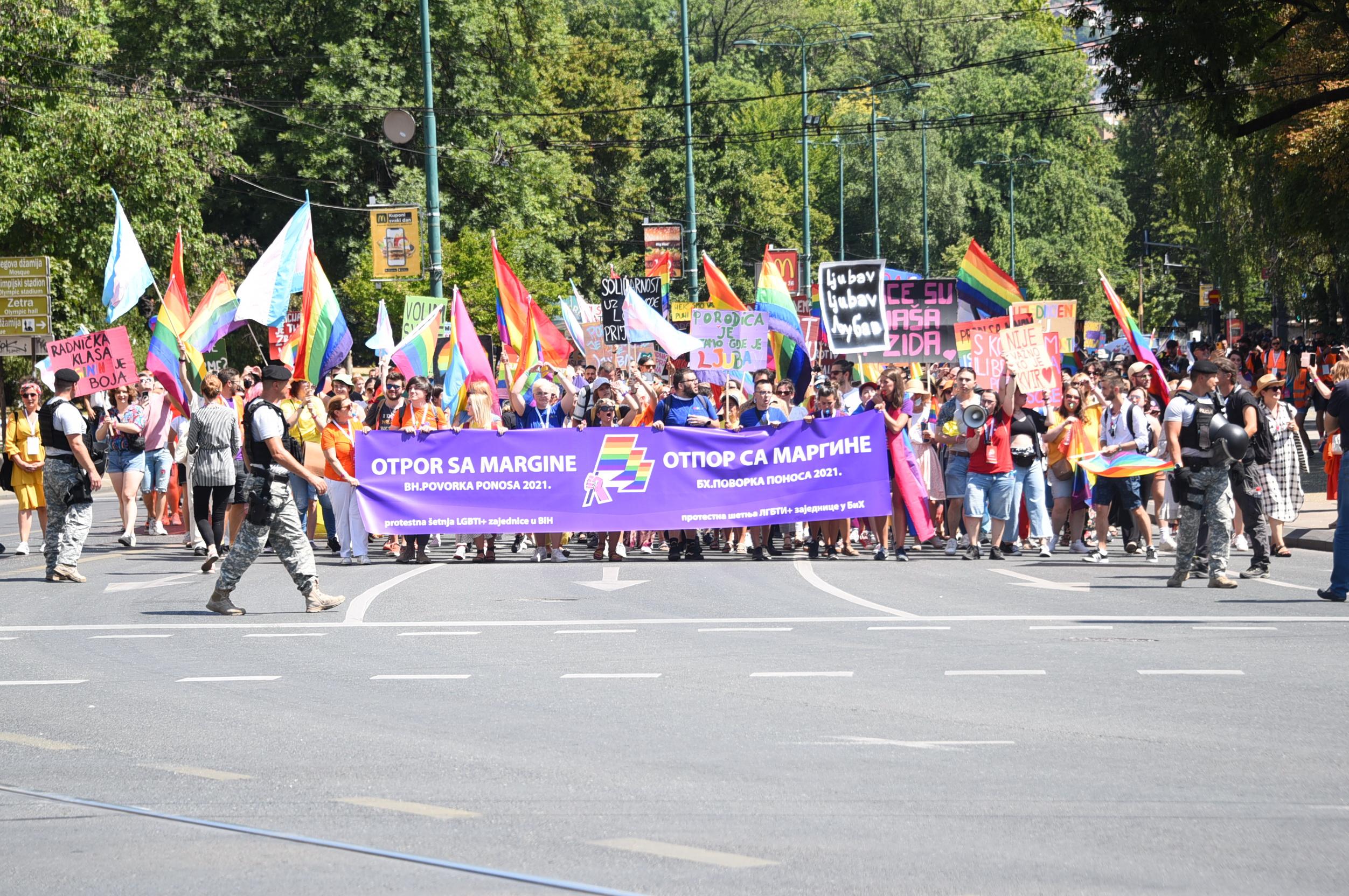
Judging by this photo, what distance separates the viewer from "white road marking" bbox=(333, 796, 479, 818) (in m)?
6.16

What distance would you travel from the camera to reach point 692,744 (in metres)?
7.41

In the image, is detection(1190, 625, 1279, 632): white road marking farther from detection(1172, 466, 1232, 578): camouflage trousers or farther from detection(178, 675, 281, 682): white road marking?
detection(178, 675, 281, 682): white road marking

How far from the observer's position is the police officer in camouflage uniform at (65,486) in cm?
1482

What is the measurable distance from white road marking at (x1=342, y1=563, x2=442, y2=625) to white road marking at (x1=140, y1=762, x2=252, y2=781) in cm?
465

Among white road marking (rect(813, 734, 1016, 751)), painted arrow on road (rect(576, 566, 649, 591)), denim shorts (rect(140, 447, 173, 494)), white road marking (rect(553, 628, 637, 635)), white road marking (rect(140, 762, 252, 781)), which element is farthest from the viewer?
denim shorts (rect(140, 447, 173, 494))

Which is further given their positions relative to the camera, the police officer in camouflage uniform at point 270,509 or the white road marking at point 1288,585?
the white road marking at point 1288,585

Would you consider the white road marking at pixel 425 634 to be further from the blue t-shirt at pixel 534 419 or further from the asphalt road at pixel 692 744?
the blue t-shirt at pixel 534 419

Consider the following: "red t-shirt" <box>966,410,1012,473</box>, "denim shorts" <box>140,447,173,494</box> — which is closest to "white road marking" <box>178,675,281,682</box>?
"red t-shirt" <box>966,410,1012,473</box>

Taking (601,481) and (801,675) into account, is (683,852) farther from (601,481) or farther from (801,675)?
(601,481)

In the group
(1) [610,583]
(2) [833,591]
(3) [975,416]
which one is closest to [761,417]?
(3) [975,416]

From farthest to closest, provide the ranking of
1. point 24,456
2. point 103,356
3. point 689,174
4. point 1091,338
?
point 1091,338 < point 689,174 < point 103,356 < point 24,456

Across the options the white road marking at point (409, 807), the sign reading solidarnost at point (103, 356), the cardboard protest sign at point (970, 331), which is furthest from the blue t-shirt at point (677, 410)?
the white road marking at point (409, 807)

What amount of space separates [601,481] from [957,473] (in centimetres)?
357

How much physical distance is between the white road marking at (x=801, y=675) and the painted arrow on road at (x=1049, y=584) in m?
4.64
